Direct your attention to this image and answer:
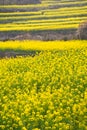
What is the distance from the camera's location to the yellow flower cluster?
9484 mm

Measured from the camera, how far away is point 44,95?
445 inches

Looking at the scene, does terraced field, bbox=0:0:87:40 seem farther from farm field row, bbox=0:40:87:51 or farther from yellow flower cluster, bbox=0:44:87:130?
yellow flower cluster, bbox=0:44:87:130

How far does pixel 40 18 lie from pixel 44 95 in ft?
99.5

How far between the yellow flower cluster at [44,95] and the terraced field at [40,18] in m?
15.9

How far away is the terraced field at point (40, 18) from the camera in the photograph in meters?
33.2

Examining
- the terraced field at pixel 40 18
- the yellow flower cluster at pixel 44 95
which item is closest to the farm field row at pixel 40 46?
the yellow flower cluster at pixel 44 95

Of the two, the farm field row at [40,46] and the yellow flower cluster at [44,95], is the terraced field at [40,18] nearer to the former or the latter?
the farm field row at [40,46]

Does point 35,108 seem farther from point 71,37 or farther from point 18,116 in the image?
point 71,37

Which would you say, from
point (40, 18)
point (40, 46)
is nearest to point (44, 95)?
point (40, 46)

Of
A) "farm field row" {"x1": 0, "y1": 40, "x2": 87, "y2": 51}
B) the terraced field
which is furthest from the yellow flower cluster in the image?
the terraced field

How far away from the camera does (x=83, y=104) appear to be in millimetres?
10102

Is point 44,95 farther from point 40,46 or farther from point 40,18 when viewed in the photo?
point 40,18

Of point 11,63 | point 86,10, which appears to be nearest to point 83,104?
point 11,63

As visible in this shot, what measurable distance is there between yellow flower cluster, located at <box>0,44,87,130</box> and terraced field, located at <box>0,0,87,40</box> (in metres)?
15.9
